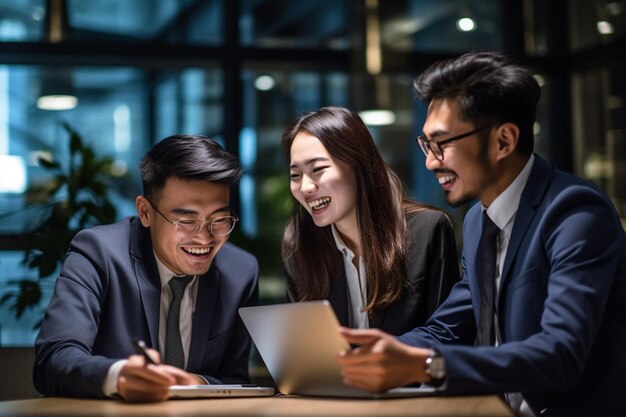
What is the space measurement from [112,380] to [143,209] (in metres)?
0.83

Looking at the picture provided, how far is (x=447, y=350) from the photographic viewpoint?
6.58 ft

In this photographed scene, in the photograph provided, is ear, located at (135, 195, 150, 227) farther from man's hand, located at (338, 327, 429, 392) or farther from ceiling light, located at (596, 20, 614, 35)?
ceiling light, located at (596, 20, 614, 35)

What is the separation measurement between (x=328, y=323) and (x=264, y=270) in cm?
343

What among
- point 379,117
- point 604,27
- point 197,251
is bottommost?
point 197,251

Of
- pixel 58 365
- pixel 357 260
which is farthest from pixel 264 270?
pixel 58 365

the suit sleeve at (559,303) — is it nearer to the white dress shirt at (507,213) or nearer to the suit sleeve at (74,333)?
the white dress shirt at (507,213)

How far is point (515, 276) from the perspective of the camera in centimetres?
233

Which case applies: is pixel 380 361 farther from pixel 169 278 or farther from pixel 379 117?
pixel 379 117

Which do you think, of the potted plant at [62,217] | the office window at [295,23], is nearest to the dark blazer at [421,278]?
the potted plant at [62,217]

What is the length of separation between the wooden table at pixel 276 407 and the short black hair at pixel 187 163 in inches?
32.9

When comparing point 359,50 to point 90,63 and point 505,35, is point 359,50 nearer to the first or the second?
point 505,35

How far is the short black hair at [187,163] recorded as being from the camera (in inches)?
110

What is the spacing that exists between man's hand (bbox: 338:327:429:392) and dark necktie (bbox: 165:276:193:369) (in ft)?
3.03

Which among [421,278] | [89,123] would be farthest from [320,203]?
[89,123]
